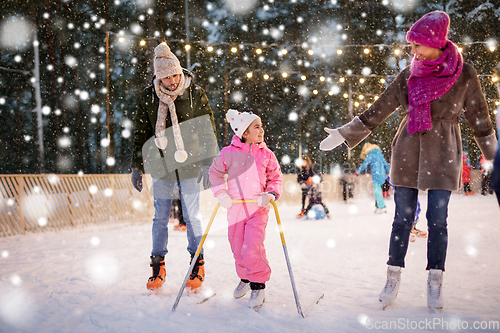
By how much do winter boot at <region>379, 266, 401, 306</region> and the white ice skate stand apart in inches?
32.3

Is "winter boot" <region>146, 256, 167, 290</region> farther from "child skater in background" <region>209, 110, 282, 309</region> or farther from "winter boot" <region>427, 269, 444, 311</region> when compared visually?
"winter boot" <region>427, 269, 444, 311</region>

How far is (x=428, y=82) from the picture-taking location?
2.32 metres

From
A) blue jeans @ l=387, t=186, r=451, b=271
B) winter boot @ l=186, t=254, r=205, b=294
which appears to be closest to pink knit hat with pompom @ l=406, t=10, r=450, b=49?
blue jeans @ l=387, t=186, r=451, b=271

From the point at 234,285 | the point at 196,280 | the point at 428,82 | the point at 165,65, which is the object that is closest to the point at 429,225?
the point at 428,82

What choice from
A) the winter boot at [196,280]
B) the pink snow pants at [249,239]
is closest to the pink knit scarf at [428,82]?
the pink snow pants at [249,239]

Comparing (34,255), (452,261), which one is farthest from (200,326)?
(34,255)

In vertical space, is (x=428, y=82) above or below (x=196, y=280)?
above

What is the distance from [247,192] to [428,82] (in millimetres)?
1438

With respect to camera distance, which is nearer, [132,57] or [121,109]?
[132,57]

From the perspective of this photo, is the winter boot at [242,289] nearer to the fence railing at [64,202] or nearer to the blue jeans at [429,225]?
the blue jeans at [429,225]

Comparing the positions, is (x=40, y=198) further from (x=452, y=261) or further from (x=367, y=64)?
(x=367, y=64)

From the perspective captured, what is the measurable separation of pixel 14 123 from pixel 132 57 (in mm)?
6894

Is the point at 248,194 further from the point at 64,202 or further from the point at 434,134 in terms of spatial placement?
the point at 64,202

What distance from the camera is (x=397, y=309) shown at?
230cm
